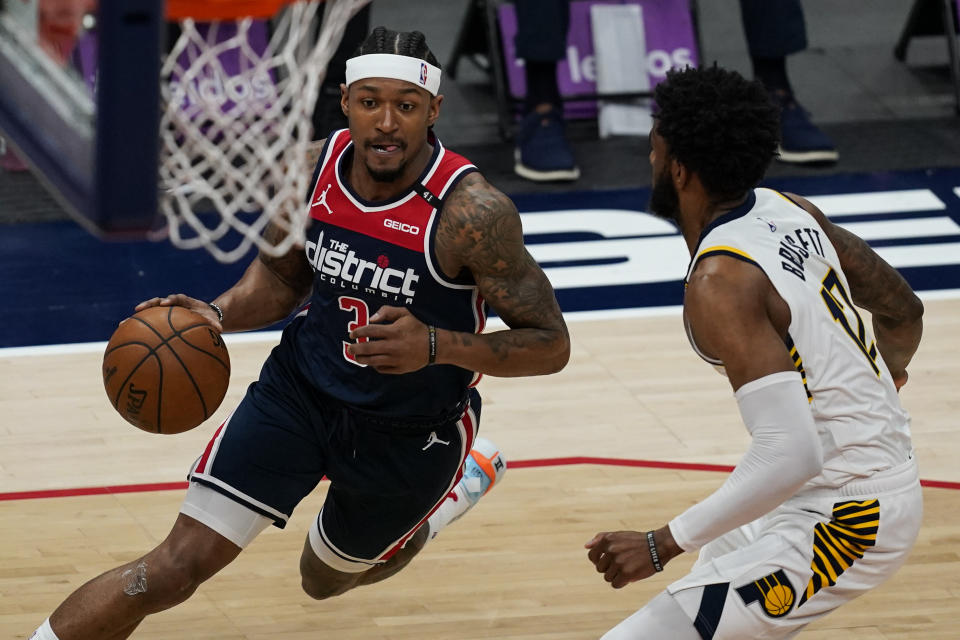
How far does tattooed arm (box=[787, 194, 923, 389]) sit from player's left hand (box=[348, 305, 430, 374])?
104cm

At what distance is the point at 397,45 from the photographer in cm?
433

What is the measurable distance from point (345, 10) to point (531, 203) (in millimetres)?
5294

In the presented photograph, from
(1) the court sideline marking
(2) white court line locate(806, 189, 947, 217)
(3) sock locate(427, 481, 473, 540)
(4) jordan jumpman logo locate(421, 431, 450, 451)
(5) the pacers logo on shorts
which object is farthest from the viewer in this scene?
(2) white court line locate(806, 189, 947, 217)

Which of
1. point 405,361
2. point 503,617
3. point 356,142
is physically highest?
point 356,142

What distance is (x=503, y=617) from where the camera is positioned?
16.1 ft

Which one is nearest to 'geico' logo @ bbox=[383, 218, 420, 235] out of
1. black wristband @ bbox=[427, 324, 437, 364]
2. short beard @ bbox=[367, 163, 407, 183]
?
short beard @ bbox=[367, 163, 407, 183]

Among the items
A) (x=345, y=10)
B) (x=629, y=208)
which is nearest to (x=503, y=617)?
(x=345, y=10)

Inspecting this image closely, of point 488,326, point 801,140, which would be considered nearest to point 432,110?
point 488,326

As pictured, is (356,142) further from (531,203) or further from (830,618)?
(531,203)

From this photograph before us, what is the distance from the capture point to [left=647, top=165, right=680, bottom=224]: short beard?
3.90 metres

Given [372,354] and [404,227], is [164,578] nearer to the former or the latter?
[372,354]

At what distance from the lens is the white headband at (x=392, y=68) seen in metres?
4.29

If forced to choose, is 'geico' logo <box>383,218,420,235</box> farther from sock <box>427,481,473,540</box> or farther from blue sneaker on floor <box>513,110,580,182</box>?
blue sneaker on floor <box>513,110,580,182</box>

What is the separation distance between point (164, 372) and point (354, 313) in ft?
1.79
